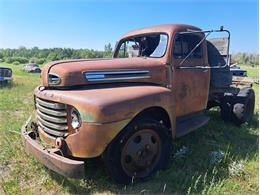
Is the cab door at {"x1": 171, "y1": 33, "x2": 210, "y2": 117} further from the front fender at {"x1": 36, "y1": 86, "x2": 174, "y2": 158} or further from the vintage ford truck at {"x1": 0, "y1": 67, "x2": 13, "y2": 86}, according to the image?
the vintage ford truck at {"x1": 0, "y1": 67, "x2": 13, "y2": 86}

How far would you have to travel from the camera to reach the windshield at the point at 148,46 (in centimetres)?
478

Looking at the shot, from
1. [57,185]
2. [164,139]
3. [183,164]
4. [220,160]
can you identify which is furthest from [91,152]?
[220,160]

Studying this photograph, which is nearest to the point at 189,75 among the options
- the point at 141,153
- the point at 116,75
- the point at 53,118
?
the point at 116,75

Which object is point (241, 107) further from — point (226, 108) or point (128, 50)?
point (128, 50)

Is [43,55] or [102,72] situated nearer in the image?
[102,72]

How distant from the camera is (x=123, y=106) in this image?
341 centimetres

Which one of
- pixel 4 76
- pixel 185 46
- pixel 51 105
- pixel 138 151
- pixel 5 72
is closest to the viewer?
pixel 51 105

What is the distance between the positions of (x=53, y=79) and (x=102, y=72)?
65cm

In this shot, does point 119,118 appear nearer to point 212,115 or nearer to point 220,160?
point 220,160

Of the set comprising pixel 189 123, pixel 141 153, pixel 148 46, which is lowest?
pixel 141 153

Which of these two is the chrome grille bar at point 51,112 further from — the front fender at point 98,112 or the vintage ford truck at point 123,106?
the front fender at point 98,112

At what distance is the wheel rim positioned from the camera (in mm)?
3686

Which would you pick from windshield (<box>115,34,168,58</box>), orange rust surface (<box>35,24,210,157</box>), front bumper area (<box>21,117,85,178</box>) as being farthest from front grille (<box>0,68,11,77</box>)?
front bumper area (<box>21,117,85,178</box>)

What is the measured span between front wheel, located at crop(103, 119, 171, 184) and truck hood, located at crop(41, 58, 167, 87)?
762 millimetres
